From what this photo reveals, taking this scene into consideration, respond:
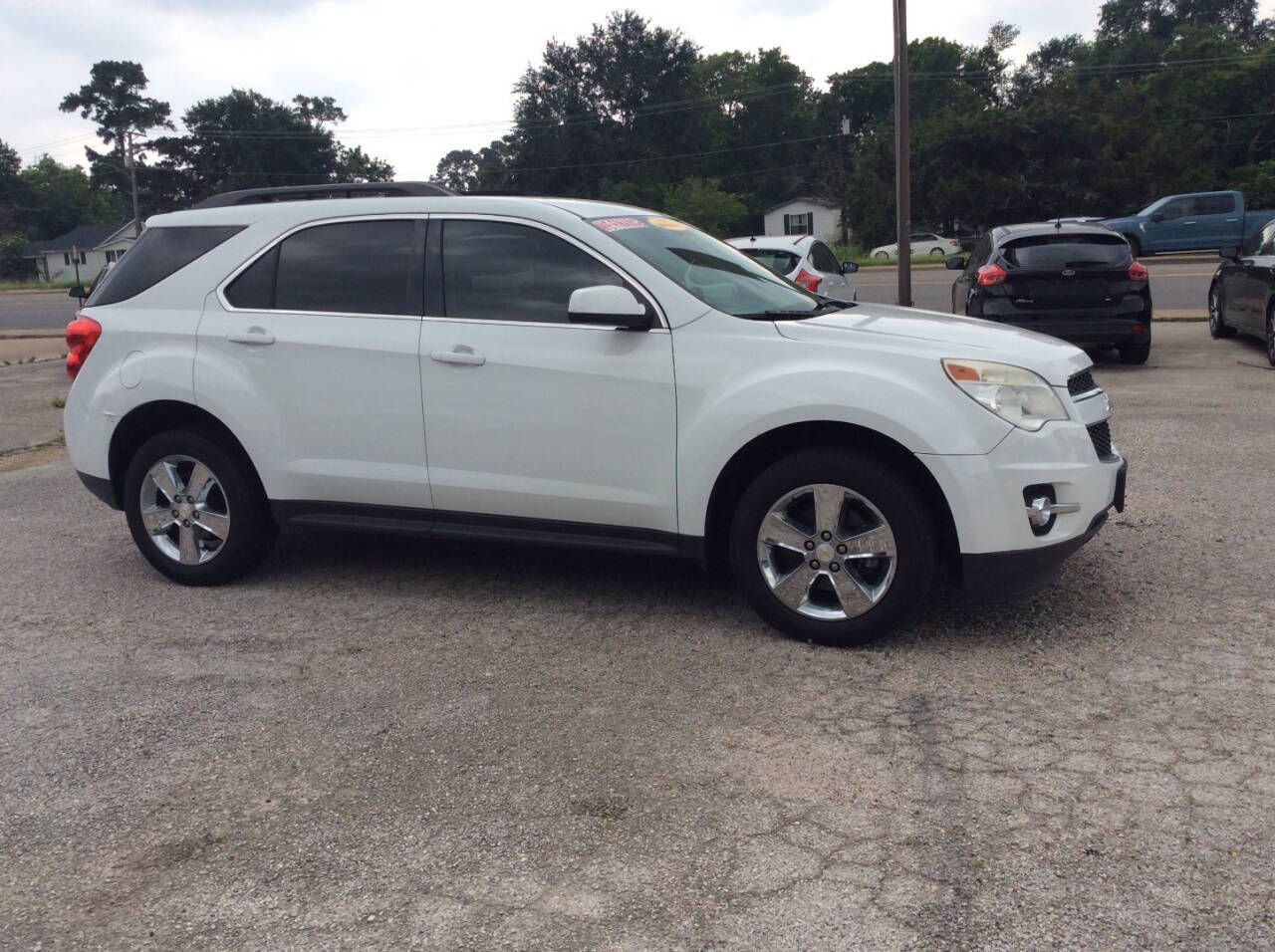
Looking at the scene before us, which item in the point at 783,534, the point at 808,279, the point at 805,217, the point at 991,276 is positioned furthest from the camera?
the point at 805,217

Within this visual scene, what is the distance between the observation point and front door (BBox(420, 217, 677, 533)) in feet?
15.8

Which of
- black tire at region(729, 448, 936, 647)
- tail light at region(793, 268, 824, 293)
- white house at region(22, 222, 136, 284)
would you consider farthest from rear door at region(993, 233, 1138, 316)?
white house at region(22, 222, 136, 284)

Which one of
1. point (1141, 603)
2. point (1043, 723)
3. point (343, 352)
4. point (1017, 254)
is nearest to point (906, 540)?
point (1043, 723)

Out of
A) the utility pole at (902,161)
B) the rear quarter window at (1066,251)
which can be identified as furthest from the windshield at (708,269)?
the utility pole at (902,161)

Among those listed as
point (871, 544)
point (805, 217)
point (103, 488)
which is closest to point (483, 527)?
point (871, 544)

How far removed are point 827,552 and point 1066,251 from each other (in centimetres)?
858

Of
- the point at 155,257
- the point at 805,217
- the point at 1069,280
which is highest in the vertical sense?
the point at 805,217

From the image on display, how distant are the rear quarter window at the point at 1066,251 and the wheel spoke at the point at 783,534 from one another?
834 cm

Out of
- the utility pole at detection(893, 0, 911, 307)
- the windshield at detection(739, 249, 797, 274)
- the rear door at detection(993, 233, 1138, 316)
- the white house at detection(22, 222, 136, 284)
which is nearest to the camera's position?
the windshield at detection(739, 249, 797, 274)

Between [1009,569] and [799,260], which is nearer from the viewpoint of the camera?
[1009,569]

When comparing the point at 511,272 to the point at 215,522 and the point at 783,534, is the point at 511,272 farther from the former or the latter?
the point at 215,522

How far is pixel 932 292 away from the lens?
25594 mm

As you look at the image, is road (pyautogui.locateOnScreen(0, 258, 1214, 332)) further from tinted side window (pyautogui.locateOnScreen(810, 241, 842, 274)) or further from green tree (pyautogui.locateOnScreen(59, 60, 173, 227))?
green tree (pyautogui.locateOnScreen(59, 60, 173, 227))

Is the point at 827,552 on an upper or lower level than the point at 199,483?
lower
